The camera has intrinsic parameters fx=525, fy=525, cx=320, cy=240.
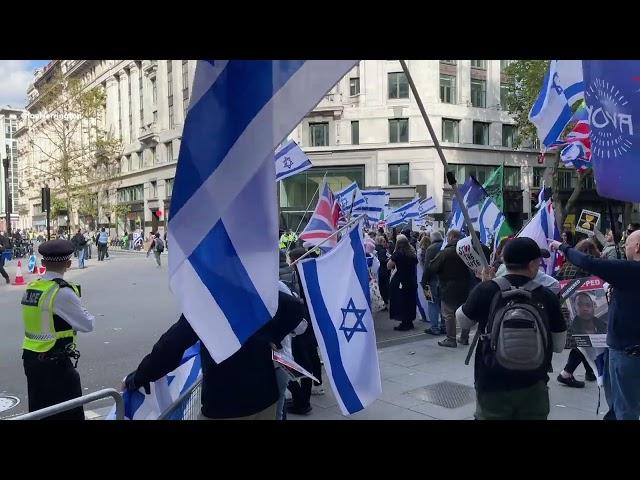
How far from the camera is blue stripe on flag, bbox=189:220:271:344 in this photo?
220 cm

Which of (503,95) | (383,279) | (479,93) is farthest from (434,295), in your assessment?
(503,95)

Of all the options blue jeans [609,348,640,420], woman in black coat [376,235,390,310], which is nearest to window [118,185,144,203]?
woman in black coat [376,235,390,310]

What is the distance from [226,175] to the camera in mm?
2158

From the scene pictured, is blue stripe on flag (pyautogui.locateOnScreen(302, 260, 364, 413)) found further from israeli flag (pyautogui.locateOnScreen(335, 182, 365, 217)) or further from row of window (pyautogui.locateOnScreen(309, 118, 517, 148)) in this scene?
row of window (pyautogui.locateOnScreen(309, 118, 517, 148))

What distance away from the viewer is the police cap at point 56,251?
12.7ft

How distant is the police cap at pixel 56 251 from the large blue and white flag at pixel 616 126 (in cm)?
368

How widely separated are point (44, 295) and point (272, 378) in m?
1.96

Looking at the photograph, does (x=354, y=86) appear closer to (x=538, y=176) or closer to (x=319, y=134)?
(x=319, y=134)

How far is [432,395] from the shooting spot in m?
5.81

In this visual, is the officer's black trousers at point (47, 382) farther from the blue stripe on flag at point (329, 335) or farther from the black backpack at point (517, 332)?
the black backpack at point (517, 332)

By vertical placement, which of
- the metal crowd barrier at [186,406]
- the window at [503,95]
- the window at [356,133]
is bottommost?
the metal crowd barrier at [186,406]

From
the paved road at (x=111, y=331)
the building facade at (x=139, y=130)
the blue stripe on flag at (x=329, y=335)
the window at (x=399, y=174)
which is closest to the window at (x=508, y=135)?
the window at (x=399, y=174)
